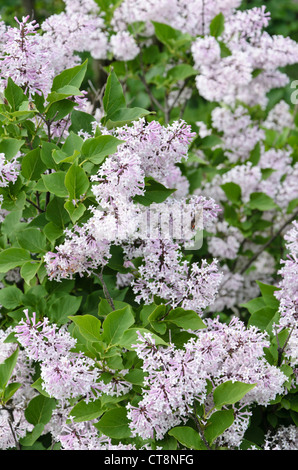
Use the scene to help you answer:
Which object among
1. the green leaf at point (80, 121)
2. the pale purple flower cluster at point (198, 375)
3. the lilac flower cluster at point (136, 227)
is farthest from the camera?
the green leaf at point (80, 121)

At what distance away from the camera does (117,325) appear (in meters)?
1.52

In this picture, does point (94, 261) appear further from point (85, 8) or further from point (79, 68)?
point (85, 8)

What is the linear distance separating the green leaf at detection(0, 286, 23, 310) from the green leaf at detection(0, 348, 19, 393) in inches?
8.5

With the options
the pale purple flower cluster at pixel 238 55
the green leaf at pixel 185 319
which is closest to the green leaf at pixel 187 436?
the green leaf at pixel 185 319

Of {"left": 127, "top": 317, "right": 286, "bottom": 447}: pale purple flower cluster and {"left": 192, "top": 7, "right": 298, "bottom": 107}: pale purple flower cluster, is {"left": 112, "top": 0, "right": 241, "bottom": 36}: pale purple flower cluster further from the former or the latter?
{"left": 127, "top": 317, "right": 286, "bottom": 447}: pale purple flower cluster

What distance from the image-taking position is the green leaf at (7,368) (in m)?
1.67

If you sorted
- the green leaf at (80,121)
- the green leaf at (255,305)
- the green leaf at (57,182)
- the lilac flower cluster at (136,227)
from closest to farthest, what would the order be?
1. the lilac flower cluster at (136,227)
2. the green leaf at (57,182)
3. the green leaf at (80,121)
4. the green leaf at (255,305)

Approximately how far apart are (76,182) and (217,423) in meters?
0.72

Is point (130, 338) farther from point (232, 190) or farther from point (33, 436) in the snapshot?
point (232, 190)

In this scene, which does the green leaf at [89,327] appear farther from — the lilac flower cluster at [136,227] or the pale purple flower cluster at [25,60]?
the pale purple flower cluster at [25,60]

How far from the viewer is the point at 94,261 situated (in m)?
1.65

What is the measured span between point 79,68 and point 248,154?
1.68 meters

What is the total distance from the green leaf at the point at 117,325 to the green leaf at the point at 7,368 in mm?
315

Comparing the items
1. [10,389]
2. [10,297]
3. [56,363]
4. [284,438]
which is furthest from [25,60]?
[284,438]
